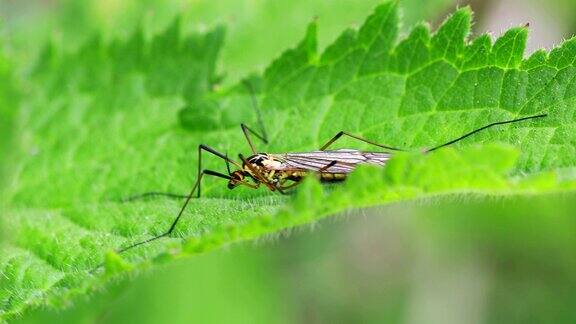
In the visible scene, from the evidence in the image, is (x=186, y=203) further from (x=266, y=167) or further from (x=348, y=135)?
(x=348, y=135)

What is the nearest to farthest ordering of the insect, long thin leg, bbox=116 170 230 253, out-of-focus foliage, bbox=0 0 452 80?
long thin leg, bbox=116 170 230 253
the insect
out-of-focus foliage, bbox=0 0 452 80

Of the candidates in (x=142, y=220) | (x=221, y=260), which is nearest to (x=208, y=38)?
(x=142, y=220)

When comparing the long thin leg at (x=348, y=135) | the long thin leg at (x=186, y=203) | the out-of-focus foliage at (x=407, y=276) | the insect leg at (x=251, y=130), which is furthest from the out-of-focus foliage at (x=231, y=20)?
the out-of-focus foliage at (x=407, y=276)

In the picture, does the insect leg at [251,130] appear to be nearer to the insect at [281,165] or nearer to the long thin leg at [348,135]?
the insect at [281,165]

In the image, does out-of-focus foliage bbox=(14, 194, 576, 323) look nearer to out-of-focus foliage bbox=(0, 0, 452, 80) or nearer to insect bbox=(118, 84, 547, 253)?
out-of-focus foliage bbox=(0, 0, 452, 80)

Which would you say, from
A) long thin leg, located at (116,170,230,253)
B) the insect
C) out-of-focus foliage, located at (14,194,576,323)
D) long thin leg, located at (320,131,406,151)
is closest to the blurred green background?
out-of-focus foliage, located at (14,194,576,323)

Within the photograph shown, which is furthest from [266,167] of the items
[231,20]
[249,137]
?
[231,20]

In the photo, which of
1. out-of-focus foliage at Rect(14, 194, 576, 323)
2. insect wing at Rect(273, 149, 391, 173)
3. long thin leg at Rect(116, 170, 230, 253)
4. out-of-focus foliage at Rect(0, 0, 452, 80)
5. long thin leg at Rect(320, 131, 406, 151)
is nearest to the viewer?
long thin leg at Rect(116, 170, 230, 253)
